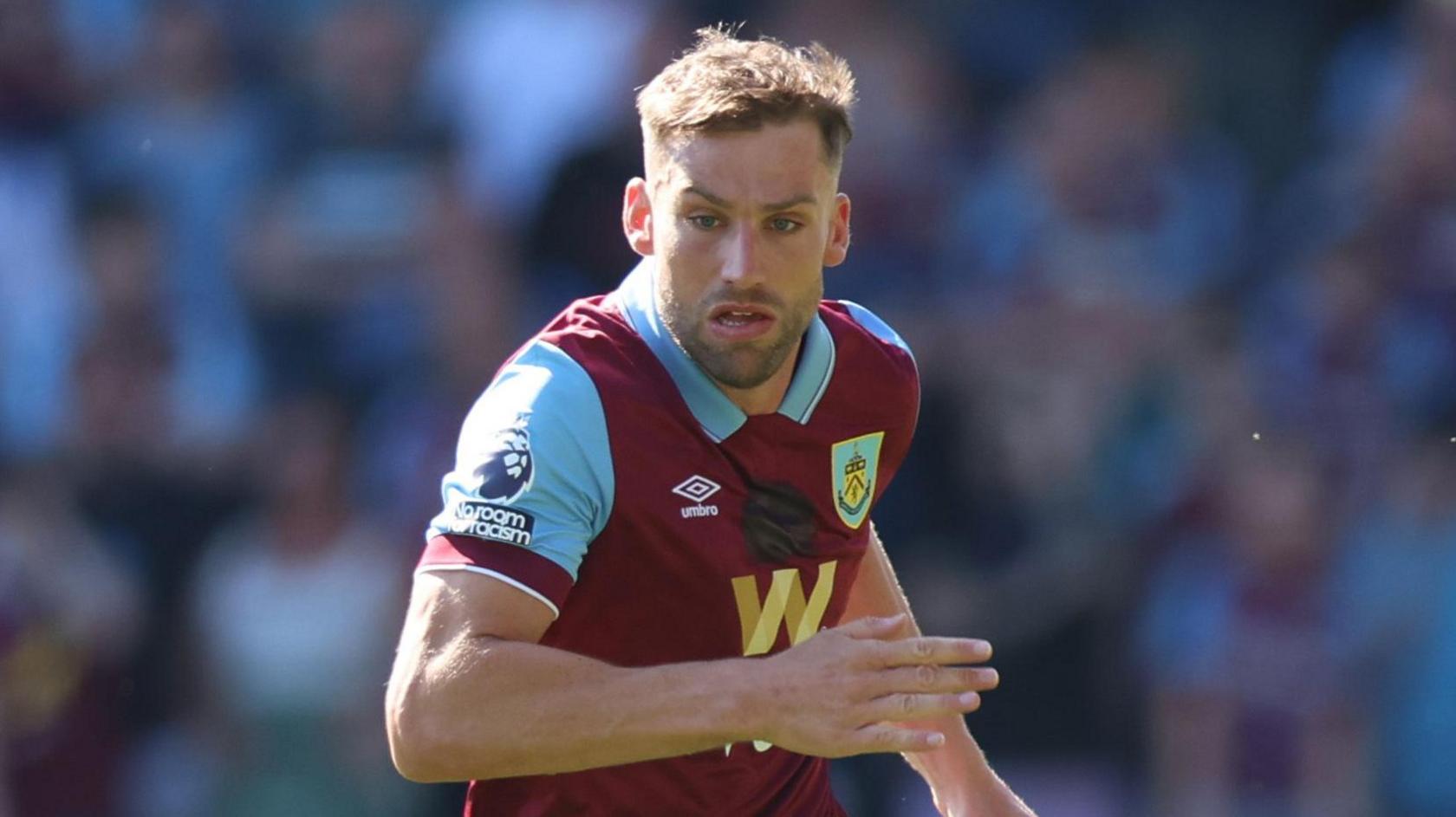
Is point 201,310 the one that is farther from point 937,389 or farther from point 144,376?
point 937,389

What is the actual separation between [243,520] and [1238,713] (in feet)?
13.7

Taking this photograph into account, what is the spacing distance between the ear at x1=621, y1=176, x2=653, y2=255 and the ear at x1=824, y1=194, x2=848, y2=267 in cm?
38

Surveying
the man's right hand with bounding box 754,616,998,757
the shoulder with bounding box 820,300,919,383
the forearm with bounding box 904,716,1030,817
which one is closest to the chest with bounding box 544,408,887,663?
the shoulder with bounding box 820,300,919,383

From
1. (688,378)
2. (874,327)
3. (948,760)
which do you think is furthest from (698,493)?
(948,760)

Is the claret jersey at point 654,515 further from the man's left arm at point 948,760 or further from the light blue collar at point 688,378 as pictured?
the man's left arm at point 948,760

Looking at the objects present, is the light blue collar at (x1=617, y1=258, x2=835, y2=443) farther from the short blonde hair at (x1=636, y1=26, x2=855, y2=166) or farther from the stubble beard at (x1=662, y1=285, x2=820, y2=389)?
the short blonde hair at (x1=636, y1=26, x2=855, y2=166)

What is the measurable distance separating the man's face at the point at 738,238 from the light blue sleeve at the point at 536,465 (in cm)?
29

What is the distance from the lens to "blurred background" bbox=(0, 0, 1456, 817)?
A: 28.2 ft

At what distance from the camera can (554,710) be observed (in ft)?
12.1

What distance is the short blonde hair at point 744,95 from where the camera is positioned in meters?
4.25

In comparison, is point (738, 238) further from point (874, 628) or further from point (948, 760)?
point (948, 760)

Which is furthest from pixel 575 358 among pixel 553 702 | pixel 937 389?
pixel 937 389

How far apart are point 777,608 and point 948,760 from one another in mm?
727

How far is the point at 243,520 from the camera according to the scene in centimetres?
902
